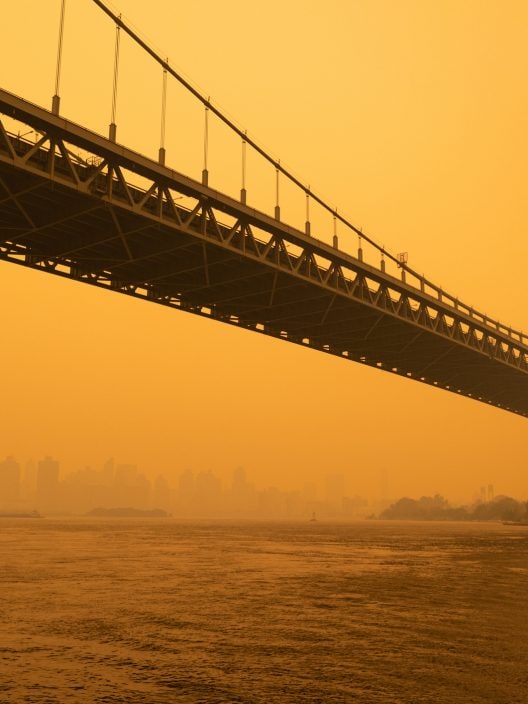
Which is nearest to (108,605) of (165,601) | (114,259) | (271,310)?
(165,601)

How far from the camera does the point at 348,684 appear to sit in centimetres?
1108

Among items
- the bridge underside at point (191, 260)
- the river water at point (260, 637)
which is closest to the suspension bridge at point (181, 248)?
the bridge underside at point (191, 260)

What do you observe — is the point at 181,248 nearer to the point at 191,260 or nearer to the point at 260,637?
the point at 191,260

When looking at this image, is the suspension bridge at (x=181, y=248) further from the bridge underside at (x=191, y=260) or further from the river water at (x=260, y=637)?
the river water at (x=260, y=637)

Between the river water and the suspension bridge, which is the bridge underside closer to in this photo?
the suspension bridge

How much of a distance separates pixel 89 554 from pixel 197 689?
3209 centimetres

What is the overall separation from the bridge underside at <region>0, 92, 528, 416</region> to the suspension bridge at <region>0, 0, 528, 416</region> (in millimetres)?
76

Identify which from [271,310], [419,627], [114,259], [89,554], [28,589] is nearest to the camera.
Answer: [419,627]

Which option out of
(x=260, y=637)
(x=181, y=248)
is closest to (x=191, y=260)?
(x=181, y=248)

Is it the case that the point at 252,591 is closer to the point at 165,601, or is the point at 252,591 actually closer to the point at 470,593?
the point at 165,601

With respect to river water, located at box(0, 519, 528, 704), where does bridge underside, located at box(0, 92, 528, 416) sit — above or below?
above

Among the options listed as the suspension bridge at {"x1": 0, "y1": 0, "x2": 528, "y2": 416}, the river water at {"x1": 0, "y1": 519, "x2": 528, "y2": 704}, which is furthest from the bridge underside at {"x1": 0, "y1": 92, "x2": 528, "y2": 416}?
the river water at {"x1": 0, "y1": 519, "x2": 528, "y2": 704}

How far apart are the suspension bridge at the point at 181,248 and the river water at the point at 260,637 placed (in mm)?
14879

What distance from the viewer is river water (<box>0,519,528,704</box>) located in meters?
10.7
